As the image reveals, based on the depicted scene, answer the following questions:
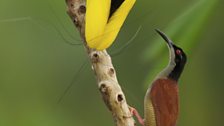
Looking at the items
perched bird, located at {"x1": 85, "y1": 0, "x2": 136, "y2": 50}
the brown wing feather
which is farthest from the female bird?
perched bird, located at {"x1": 85, "y1": 0, "x2": 136, "y2": 50}

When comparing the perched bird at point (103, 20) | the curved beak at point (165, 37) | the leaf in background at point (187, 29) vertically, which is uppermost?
the perched bird at point (103, 20)

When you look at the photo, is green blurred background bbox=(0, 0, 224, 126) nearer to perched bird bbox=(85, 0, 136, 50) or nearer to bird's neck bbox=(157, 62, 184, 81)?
bird's neck bbox=(157, 62, 184, 81)

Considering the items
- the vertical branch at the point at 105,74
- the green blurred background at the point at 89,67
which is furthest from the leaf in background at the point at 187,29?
the vertical branch at the point at 105,74

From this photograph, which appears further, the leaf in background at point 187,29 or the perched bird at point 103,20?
the leaf in background at point 187,29

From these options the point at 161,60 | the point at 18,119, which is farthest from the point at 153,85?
the point at 18,119

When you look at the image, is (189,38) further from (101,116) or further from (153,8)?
(101,116)

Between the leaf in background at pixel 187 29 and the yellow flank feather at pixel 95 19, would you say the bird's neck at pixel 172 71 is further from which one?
the yellow flank feather at pixel 95 19

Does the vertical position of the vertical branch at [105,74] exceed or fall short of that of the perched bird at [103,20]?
it falls short

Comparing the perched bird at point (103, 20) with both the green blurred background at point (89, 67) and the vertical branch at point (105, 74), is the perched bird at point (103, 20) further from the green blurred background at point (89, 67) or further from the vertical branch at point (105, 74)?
the green blurred background at point (89, 67)
